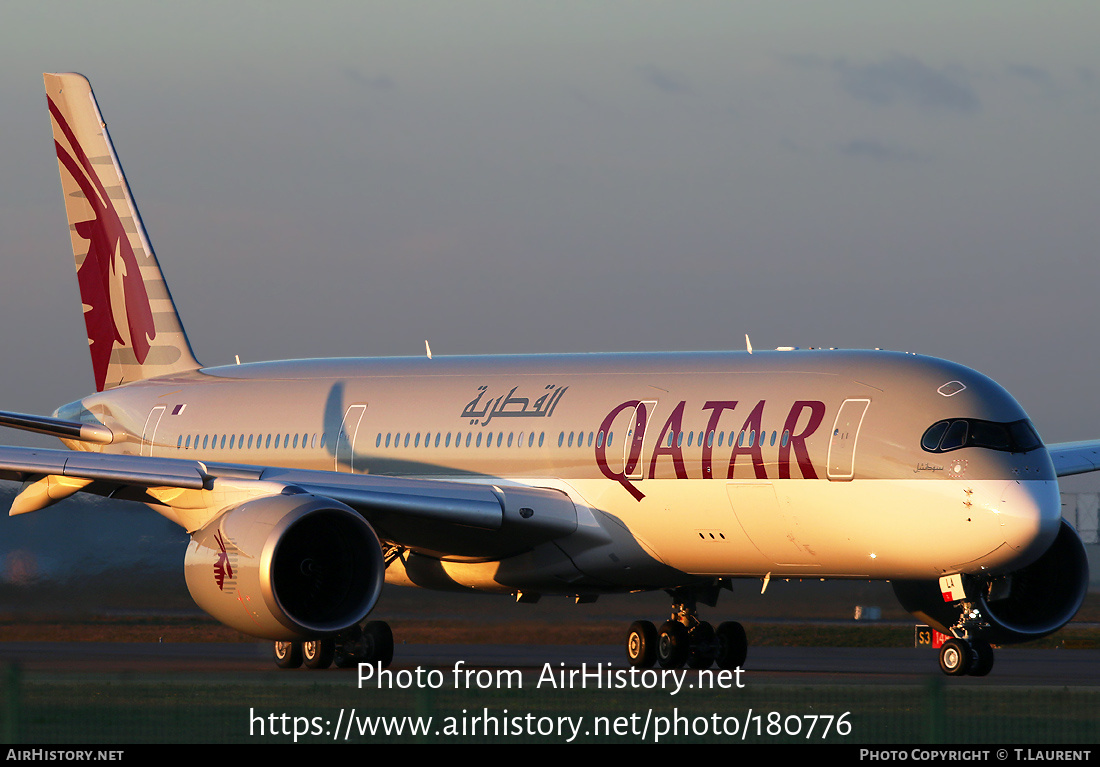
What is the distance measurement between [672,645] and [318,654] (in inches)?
200

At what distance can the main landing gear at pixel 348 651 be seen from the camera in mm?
25828

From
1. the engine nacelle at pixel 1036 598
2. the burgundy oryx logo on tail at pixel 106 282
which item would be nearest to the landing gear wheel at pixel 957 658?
the engine nacelle at pixel 1036 598

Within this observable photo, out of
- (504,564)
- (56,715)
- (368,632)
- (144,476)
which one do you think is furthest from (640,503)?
(56,715)

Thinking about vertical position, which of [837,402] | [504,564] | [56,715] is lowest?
[56,715]

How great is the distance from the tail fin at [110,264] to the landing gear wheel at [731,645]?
11186 mm

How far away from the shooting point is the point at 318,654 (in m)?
25.7

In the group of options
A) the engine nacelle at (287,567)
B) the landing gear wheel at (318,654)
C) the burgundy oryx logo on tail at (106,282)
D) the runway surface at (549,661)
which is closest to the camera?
the engine nacelle at (287,567)

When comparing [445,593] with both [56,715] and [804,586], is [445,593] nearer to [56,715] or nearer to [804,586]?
[804,586]

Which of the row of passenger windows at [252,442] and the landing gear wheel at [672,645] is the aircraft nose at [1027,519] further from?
the row of passenger windows at [252,442]

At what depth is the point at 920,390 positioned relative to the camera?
2214 centimetres

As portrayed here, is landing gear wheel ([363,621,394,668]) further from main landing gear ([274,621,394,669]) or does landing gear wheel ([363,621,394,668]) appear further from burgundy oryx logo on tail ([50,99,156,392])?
burgundy oryx logo on tail ([50,99,156,392])

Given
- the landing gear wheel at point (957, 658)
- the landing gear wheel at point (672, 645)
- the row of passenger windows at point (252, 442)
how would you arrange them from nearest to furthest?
the landing gear wheel at point (957, 658) < the landing gear wheel at point (672, 645) < the row of passenger windows at point (252, 442)

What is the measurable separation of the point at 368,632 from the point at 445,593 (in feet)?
13.6

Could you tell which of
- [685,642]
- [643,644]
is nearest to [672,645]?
[685,642]
